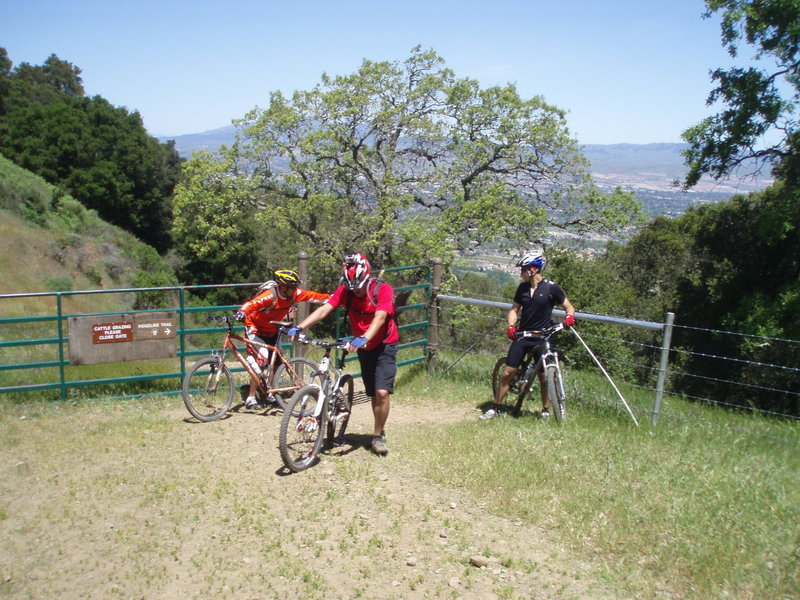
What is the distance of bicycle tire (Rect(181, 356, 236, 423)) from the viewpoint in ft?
26.6

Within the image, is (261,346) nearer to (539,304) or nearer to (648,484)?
(539,304)

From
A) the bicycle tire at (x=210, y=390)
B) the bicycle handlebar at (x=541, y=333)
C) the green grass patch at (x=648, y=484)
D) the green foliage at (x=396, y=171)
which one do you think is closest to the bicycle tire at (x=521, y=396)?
the green grass patch at (x=648, y=484)

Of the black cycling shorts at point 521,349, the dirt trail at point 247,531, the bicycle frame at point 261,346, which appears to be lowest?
the dirt trail at point 247,531

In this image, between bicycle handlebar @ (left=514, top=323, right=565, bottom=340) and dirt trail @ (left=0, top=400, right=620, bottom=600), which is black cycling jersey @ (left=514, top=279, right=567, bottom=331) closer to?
bicycle handlebar @ (left=514, top=323, right=565, bottom=340)

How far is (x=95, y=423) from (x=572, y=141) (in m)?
21.4

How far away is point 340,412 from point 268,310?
2014mm

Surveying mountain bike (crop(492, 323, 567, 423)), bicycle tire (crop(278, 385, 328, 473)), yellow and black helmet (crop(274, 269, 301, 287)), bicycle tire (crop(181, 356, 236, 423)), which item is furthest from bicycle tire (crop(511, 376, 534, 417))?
bicycle tire (crop(181, 356, 236, 423))

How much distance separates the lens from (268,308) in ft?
27.2

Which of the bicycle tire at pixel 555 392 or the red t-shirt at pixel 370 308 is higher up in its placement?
the red t-shirt at pixel 370 308

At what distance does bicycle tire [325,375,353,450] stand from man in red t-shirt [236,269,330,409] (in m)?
1.62

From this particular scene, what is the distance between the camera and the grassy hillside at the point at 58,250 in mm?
25500

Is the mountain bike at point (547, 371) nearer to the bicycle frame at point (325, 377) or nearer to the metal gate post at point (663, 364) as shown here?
the metal gate post at point (663, 364)

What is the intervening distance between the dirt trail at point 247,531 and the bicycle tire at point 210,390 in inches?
41.1

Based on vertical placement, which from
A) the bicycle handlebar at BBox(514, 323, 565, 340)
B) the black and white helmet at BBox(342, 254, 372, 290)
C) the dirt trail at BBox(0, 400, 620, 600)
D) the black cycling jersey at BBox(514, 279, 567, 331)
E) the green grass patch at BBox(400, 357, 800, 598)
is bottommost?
the dirt trail at BBox(0, 400, 620, 600)
